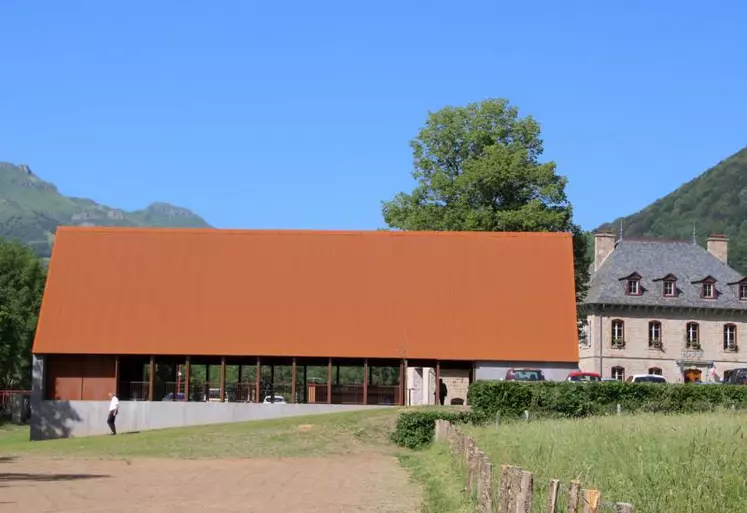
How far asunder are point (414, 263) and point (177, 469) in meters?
24.7

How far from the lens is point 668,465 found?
15789 millimetres

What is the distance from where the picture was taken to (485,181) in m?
62.7

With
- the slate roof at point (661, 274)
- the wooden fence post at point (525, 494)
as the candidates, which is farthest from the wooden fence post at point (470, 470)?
the slate roof at point (661, 274)

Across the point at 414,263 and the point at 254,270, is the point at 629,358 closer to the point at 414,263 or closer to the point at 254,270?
the point at 414,263

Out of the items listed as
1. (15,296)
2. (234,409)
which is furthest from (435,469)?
(15,296)

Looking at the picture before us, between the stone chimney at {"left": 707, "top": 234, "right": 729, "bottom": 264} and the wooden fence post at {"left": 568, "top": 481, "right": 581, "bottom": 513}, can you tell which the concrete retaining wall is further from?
the stone chimney at {"left": 707, "top": 234, "right": 729, "bottom": 264}

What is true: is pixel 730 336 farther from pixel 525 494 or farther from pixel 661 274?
pixel 525 494

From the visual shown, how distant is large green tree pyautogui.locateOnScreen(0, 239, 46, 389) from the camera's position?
3063 inches

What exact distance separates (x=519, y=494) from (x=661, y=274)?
66766mm

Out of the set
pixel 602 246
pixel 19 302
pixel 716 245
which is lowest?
pixel 19 302

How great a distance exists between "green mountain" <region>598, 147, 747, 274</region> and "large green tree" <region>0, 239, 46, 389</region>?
322 ft

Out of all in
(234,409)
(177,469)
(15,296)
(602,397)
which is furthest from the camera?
(15,296)

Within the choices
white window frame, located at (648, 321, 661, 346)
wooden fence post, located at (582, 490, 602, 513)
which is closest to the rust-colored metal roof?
white window frame, located at (648, 321, 661, 346)

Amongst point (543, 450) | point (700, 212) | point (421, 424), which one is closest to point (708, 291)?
point (421, 424)
